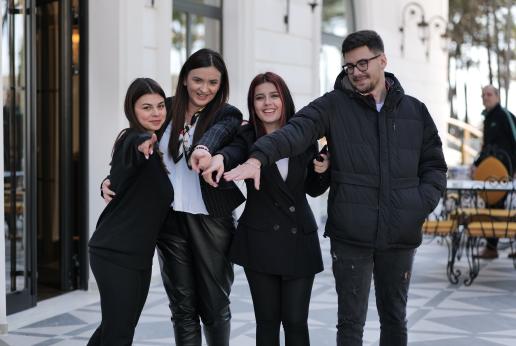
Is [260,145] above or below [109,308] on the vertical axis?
above

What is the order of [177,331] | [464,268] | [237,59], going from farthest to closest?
1. [237,59]
2. [464,268]
3. [177,331]

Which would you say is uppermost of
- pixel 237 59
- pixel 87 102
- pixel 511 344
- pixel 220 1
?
pixel 220 1

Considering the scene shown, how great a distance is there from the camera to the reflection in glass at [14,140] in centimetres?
528

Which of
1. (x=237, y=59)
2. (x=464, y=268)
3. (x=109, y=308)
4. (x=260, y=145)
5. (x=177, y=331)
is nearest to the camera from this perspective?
(x=260, y=145)

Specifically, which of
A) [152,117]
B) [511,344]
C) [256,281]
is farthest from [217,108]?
[511,344]

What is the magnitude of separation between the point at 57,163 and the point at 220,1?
263cm

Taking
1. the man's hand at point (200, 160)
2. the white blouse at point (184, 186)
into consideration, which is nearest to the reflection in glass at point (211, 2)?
the white blouse at point (184, 186)

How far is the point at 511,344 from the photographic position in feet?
15.4

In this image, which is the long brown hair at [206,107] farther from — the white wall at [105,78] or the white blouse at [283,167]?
the white wall at [105,78]

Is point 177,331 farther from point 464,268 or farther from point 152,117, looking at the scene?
point 464,268

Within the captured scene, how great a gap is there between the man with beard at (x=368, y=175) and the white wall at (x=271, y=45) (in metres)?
4.84

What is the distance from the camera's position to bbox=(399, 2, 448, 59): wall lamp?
39.4 ft

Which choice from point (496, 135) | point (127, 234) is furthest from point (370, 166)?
point (496, 135)

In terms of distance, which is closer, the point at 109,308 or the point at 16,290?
the point at 109,308
